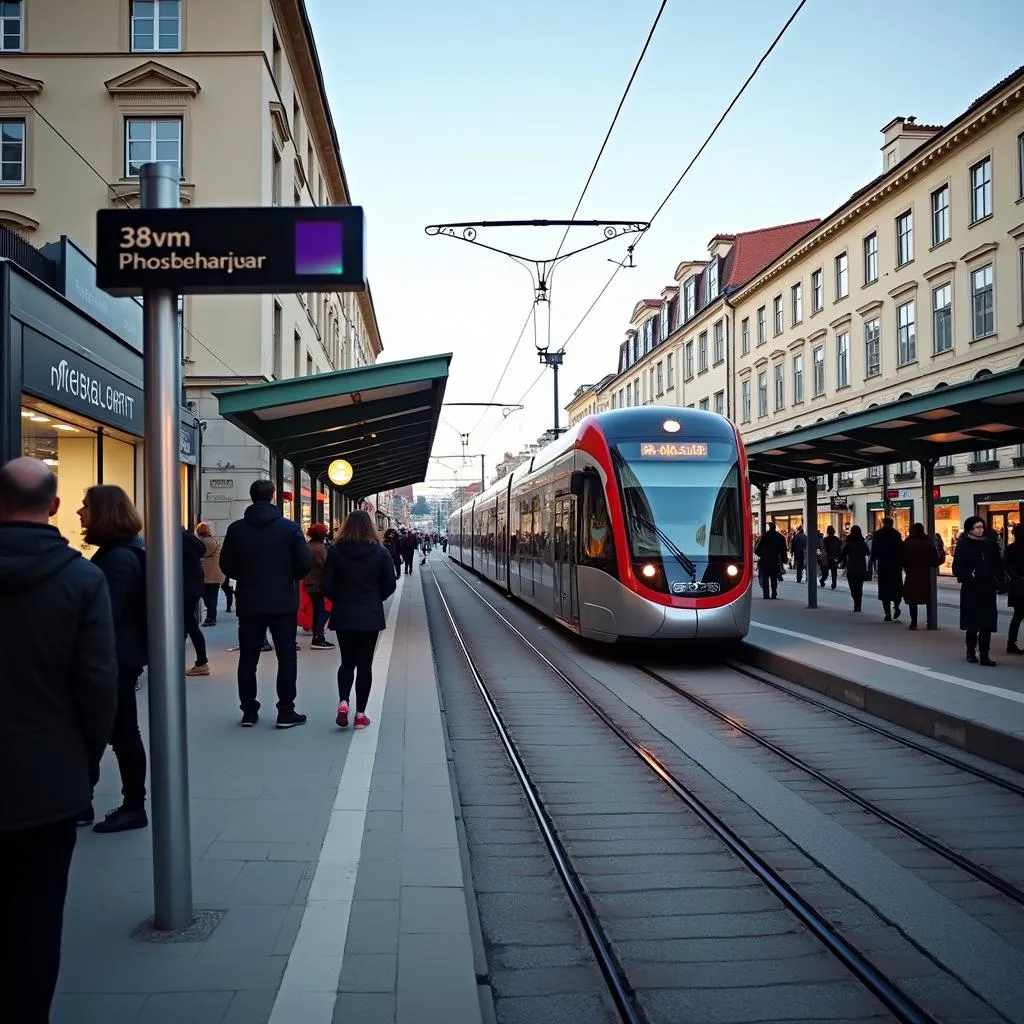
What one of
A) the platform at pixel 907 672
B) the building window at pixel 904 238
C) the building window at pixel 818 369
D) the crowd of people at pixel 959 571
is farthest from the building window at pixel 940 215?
the platform at pixel 907 672

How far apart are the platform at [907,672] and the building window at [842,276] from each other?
24228 mm

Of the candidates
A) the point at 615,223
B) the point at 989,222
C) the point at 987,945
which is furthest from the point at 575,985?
the point at 989,222

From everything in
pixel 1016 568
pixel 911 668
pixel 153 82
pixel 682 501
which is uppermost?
pixel 153 82

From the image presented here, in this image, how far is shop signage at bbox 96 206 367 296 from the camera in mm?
3988

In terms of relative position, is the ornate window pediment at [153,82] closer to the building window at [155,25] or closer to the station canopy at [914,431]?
the building window at [155,25]

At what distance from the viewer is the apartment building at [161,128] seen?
81.6 feet

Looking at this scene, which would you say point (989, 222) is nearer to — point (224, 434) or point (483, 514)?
point (483, 514)

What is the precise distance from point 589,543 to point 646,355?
52.2 m

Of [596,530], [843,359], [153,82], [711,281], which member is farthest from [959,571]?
[711,281]

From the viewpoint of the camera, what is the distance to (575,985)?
381 centimetres

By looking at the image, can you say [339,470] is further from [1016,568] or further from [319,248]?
[319,248]

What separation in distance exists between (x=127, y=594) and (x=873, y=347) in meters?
36.8

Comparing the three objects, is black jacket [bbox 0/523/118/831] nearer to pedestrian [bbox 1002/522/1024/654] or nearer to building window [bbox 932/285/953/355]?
pedestrian [bbox 1002/522/1024/654]

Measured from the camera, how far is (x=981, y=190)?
3084 cm
